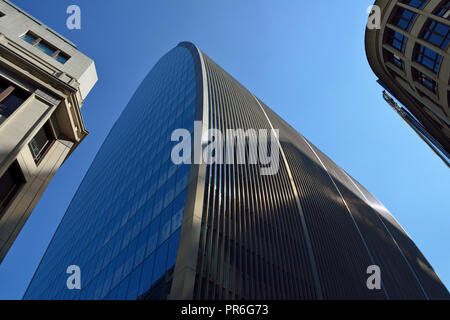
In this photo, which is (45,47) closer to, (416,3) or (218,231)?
(218,231)

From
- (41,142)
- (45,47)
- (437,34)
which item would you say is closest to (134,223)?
(41,142)

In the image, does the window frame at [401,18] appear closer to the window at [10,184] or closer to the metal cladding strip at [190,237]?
the metal cladding strip at [190,237]

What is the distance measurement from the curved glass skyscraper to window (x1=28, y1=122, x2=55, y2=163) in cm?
881

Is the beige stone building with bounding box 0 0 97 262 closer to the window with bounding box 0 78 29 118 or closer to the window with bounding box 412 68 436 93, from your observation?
the window with bounding box 0 78 29 118

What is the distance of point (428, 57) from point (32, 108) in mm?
30601

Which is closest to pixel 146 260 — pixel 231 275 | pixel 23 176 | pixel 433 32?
pixel 231 275

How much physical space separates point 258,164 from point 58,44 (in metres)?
20.2

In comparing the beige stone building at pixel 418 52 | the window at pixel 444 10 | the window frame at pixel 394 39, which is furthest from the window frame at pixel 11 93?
the window frame at pixel 394 39

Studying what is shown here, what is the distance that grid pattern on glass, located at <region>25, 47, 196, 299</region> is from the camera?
19.1 m

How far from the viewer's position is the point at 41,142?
15.1 m

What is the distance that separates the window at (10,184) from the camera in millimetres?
12305

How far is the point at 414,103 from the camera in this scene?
36938mm

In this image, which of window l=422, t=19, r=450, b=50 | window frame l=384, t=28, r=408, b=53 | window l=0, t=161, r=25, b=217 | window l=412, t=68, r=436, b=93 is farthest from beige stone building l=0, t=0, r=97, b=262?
window l=412, t=68, r=436, b=93
